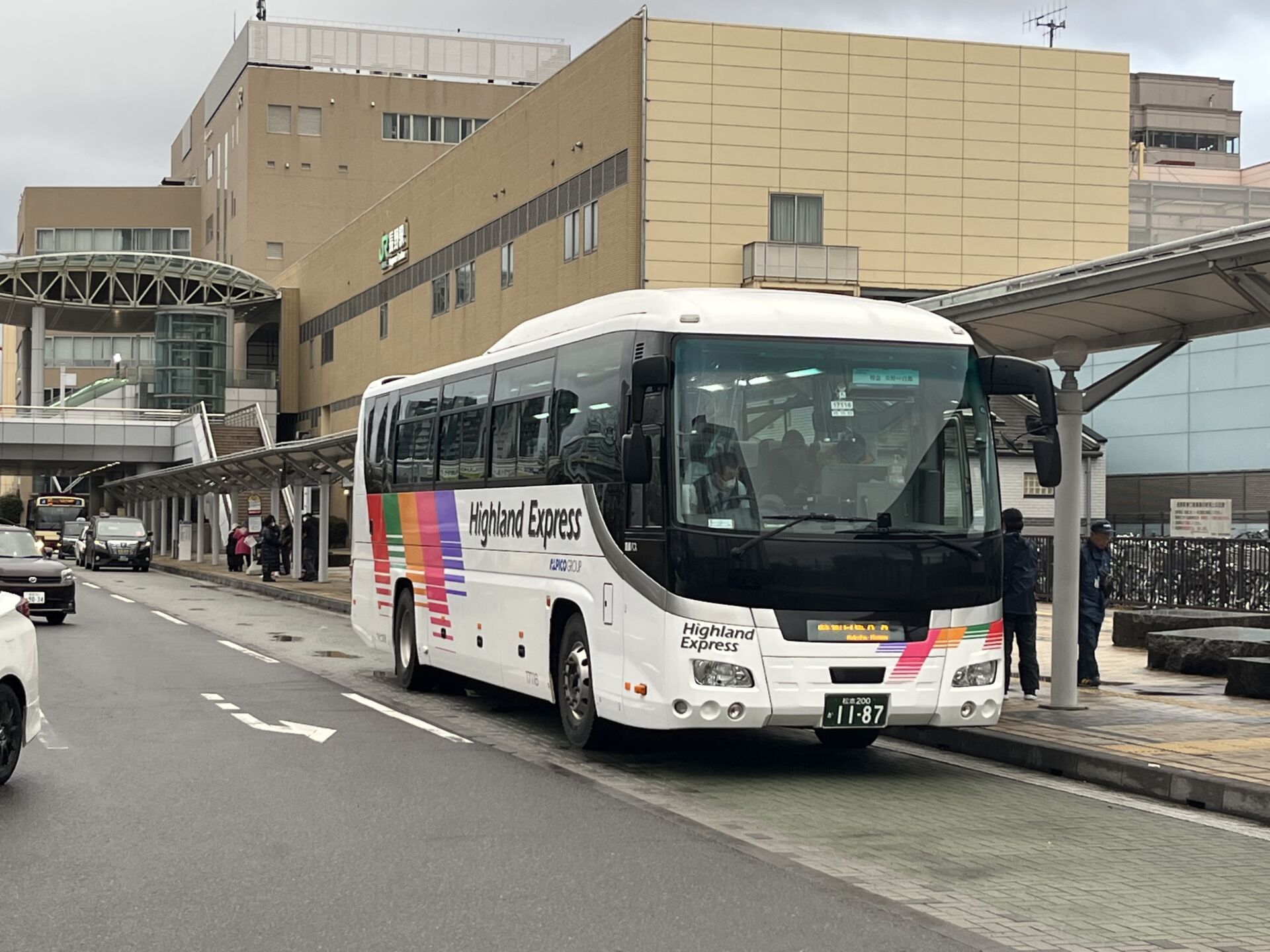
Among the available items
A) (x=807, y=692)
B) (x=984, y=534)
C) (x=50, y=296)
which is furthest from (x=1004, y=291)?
(x=50, y=296)

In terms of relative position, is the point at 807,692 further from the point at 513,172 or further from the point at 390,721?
the point at 513,172

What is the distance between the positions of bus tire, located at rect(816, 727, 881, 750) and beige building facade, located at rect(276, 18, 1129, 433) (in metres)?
32.9

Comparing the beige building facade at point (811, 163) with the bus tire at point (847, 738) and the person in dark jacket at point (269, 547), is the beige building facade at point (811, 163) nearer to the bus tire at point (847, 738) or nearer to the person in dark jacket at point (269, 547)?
the person in dark jacket at point (269, 547)

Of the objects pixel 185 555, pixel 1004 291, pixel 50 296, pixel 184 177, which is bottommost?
pixel 185 555

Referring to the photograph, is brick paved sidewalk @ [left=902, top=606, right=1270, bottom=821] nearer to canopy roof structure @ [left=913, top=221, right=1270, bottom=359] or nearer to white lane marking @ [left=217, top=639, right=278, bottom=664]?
canopy roof structure @ [left=913, top=221, right=1270, bottom=359]

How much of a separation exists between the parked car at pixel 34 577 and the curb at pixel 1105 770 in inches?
686

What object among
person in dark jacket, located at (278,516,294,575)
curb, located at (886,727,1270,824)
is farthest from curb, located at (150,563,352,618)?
curb, located at (886,727,1270,824)

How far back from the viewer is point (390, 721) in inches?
556

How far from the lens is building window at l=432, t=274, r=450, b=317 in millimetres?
61719

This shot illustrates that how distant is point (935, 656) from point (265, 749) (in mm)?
4961

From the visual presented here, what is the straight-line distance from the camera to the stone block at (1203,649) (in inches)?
704

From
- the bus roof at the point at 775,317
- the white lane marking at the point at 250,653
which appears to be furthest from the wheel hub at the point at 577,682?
the white lane marking at the point at 250,653

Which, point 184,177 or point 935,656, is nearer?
point 935,656

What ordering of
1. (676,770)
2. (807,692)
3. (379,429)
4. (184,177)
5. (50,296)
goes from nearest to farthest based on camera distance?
(807,692) → (676,770) → (379,429) → (50,296) → (184,177)
